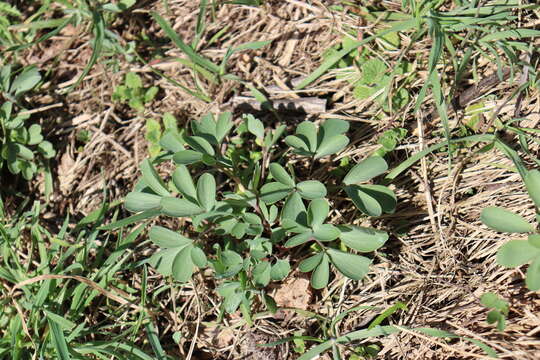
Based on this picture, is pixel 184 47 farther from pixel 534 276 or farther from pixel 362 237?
pixel 534 276

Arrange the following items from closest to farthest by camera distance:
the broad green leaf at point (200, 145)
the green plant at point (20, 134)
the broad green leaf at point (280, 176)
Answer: the broad green leaf at point (280, 176) < the broad green leaf at point (200, 145) < the green plant at point (20, 134)

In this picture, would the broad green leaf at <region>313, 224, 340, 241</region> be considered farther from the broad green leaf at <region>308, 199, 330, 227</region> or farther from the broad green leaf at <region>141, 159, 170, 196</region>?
the broad green leaf at <region>141, 159, 170, 196</region>

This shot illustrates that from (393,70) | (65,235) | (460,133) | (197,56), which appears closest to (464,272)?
(460,133)

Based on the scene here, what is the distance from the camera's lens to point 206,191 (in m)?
1.90

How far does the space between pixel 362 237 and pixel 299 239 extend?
23 cm

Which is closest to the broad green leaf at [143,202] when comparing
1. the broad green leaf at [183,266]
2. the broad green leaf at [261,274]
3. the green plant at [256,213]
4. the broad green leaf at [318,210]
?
the green plant at [256,213]

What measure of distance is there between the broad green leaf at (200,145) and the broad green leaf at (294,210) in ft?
1.23

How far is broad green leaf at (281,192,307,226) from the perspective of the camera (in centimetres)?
188

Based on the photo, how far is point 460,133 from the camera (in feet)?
7.12

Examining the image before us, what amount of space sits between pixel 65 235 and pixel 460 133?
71.9 inches

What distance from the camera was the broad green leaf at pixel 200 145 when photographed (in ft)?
6.68

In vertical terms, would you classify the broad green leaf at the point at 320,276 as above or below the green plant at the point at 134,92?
below

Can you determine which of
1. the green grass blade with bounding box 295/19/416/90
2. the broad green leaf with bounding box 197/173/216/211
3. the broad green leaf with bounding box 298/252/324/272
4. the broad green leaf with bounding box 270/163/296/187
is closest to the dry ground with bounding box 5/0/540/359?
the green grass blade with bounding box 295/19/416/90

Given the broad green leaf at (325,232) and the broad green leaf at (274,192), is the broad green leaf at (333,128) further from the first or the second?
the broad green leaf at (325,232)
